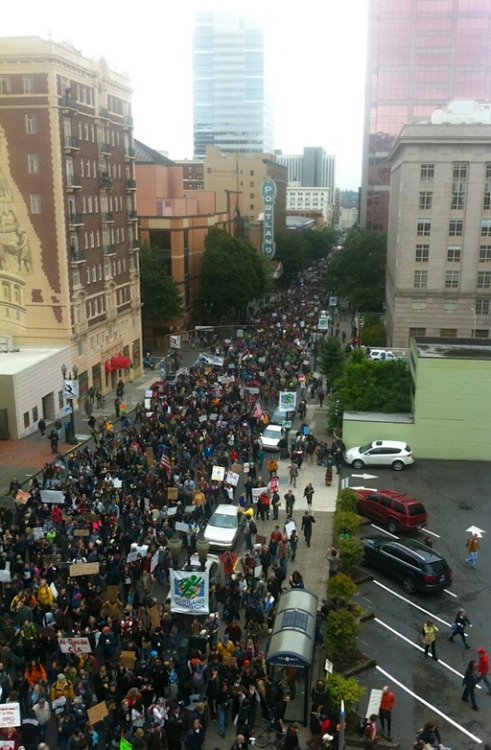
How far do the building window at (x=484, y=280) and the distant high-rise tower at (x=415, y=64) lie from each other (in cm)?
6072

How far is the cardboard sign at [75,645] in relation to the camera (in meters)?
18.1

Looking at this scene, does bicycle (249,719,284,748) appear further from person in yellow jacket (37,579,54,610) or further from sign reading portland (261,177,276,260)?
sign reading portland (261,177,276,260)

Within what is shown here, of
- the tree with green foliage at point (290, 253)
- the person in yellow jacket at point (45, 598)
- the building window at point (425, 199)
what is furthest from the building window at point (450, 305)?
the tree with green foliage at point (290, 253)

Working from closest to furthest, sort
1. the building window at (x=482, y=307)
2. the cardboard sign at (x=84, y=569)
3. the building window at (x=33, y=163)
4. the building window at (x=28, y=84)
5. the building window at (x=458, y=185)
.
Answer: the cardboard sign at (x=84, y=569), the building window at (x=28, y=84), the building window at (x=33, y=163), the building window at (x=458, y=185), the building window at (x=482, y=307)

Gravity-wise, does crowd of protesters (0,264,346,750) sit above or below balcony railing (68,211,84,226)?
below

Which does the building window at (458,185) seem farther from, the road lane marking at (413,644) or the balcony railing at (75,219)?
the road lane marking at (413,644)

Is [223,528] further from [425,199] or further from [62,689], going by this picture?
[425,199]

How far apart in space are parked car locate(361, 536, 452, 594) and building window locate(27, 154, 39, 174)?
32579 millimetres

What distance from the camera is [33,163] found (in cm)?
4491

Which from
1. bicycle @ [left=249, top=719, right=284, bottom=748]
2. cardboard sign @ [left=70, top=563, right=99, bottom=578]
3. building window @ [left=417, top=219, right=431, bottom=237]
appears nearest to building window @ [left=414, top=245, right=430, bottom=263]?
building window @ [left=417, top=219, right=431, bottom=237]

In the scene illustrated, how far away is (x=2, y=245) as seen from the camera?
46.4 m

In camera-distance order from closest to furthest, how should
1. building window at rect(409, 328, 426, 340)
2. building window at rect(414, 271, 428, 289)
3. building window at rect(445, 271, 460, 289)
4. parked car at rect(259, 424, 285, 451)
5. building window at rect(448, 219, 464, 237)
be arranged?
parked car at rect(259, 424, 285, 451) < building window at rect(448, 219, 464, 237) < building window at rect(445, 271, 460, 289) < building window at rect(414, 271, 428, 289) < building window at rect(409, 328, 426, 340)

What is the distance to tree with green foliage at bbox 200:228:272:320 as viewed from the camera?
77062 mm

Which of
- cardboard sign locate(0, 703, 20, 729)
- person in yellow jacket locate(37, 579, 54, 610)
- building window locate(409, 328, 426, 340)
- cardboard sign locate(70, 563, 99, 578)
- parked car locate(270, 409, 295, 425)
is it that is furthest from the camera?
building window locate(409, 328, 426, 340)
